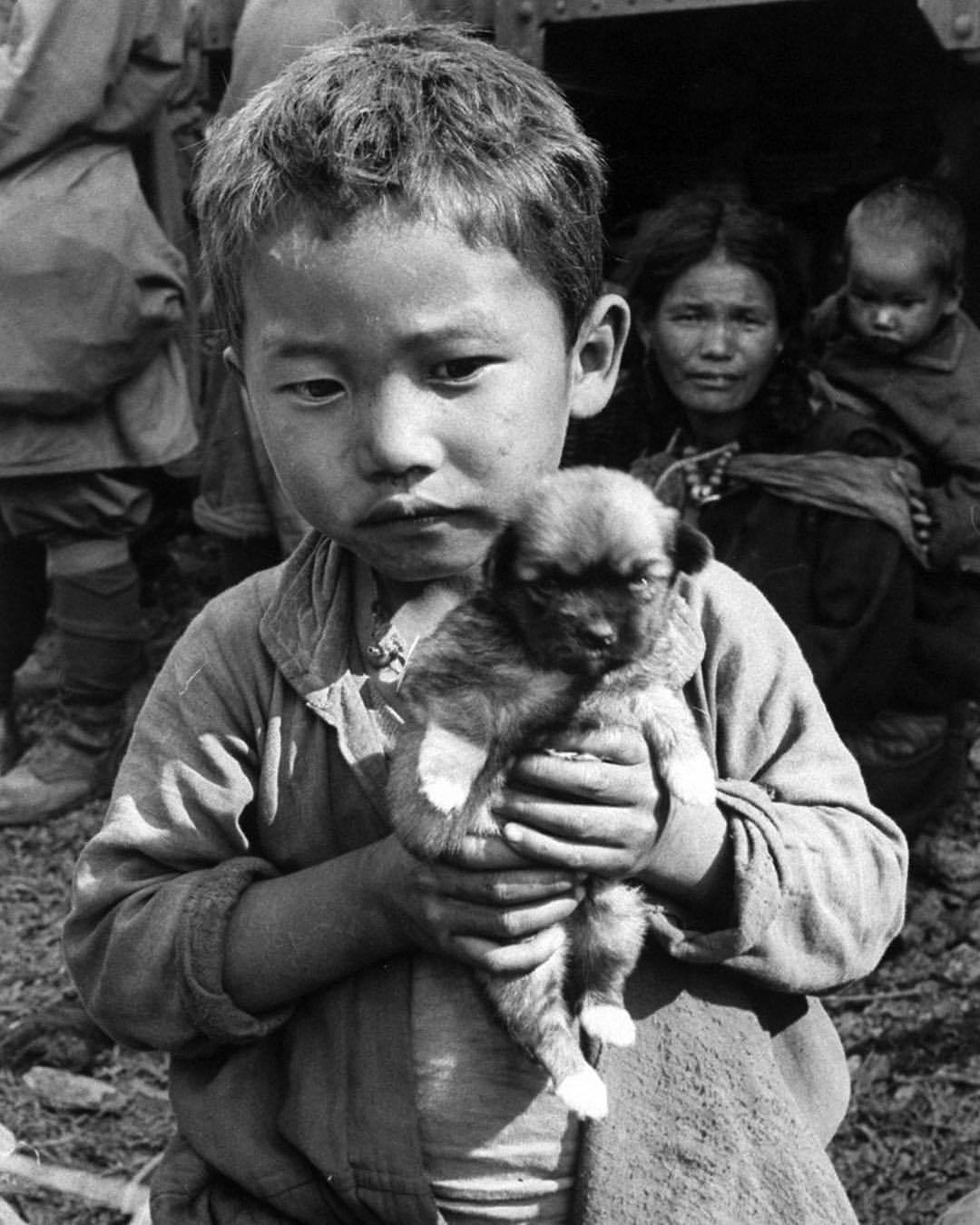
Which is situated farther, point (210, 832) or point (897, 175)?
point (897, 175)

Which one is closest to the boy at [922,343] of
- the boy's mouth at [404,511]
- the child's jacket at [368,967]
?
the child's jacket at [368,967]

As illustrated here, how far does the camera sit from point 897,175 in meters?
5.34

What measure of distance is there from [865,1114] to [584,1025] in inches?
79.6

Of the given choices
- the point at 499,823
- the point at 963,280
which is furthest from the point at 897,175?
the point at 499,823

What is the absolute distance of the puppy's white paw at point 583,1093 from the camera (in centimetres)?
190

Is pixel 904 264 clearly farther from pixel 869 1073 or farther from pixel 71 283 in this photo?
pixel 71 283

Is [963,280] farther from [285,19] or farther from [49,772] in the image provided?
[49,772]

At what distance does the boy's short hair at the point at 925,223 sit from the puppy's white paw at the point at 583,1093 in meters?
3.26

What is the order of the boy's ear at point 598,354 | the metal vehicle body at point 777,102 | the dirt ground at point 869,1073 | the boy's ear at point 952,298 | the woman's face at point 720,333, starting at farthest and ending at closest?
the metal vehicle body at point 777,102 < the boy's ear at point 952,298 < the woman's face at point 720,333 < the dirt ground at point 869,1073 < the boy's ear at point 598,354

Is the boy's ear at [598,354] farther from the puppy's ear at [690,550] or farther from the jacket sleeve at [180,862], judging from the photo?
the jacket sleeve at [180,862]

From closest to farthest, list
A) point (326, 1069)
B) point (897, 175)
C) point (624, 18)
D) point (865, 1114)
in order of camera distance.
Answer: point (326, 1069) < point (865, 1114) < point (624, 18) < point (897, 175)

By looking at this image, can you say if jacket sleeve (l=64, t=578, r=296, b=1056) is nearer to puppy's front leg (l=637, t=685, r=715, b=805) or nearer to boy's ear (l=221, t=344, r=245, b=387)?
boy's ear (l=221, t=344, r=245, b=387)

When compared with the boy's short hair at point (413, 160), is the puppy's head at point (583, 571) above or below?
below

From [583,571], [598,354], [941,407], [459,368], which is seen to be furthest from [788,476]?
[583,571]
